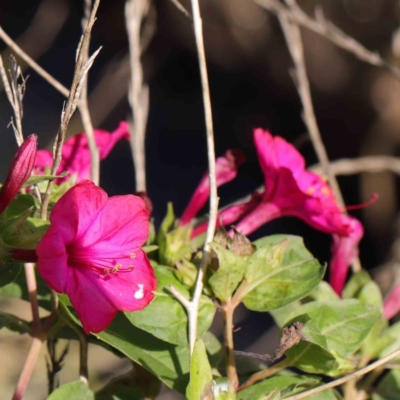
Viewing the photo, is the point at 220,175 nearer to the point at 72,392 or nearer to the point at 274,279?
the point at 274,279

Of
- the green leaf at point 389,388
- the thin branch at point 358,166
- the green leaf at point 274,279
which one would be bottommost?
the green leaf at point 389,388

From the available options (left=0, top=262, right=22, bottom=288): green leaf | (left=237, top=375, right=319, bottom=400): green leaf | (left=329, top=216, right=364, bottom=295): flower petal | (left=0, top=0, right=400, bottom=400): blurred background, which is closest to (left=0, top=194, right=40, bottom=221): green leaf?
(left=0, top=262, right=22, bottom=288): green leaf

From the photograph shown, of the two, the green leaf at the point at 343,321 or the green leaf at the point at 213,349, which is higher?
the green leaf at the point at 343,321

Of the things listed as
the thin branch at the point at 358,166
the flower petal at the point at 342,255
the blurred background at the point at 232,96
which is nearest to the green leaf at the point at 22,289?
the flower petal at the point at 342,255

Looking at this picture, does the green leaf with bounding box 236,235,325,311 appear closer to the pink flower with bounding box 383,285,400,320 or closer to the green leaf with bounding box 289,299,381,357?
the green leaf with bounding box 289,299,381,357

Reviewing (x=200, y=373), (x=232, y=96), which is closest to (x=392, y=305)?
(x=200, y=373)

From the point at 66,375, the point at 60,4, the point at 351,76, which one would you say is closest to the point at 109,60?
the point at 60,4

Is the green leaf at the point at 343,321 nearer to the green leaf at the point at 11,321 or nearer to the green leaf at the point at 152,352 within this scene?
the green leaf at the point at 152,352
